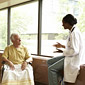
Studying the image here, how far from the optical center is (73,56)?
9.20 feet

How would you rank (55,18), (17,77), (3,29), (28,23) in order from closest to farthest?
1. (17,77)
2. (55,18)
3. (28,23)
4. (3,29)

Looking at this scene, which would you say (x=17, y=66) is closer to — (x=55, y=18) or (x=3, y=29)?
(x=55, y=18)

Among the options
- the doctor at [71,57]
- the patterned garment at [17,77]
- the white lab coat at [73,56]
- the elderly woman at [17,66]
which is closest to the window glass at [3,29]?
the elderly woman at [17,66]

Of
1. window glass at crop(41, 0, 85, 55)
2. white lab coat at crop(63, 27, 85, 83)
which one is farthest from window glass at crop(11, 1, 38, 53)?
white lab coat at crop(63, 27, 85, 83)

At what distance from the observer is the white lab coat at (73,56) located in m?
2.71

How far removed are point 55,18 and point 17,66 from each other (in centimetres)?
163

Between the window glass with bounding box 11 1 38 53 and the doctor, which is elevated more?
the window glass with bounding box 11 1 38 53

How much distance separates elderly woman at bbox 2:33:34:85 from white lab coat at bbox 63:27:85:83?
0.94 meters

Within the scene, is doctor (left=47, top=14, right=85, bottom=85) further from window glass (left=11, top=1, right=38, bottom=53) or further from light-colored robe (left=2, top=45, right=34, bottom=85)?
window glass (left=11, top=1, right=38, bottom=53)

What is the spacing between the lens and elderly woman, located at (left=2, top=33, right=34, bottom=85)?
3346 millimetres

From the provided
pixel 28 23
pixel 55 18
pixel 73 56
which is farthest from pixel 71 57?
pixel 28 23

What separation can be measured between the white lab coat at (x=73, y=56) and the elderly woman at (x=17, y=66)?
0.94 m

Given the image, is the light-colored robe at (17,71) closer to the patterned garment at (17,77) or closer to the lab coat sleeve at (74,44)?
the patterned garment at (17,77)

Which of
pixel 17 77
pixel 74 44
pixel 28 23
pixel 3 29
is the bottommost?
pixel 17 77
